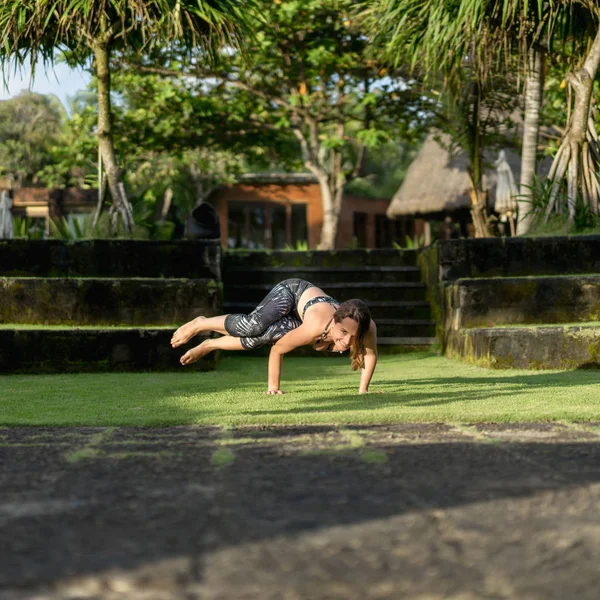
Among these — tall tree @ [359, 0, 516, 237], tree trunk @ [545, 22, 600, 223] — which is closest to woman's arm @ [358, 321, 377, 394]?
tree trunk @ [545, 22, 600, 223]

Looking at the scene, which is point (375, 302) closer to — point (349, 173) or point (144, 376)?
point (144, 376)

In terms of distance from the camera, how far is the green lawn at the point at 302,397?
4.55 m

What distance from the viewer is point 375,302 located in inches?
409

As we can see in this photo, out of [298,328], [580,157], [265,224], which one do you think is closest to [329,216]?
[265,224]

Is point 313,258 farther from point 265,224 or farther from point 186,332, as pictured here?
point 265,224

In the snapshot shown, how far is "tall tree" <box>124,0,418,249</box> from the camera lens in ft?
52.1

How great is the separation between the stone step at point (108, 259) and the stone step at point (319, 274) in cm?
195

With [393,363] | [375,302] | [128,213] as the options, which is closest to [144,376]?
[393,363]

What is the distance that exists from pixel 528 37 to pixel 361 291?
3297mm

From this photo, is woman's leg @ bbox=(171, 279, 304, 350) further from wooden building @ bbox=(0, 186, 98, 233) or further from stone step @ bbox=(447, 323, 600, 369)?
wooden building @ bbox=(0, 186, 98, 233)

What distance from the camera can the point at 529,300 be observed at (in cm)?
819

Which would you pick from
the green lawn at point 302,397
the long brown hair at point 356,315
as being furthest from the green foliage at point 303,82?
the long brown hair at point 356,315

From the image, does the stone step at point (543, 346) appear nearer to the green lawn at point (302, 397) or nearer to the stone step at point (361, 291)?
the green lawn at point (302, 397)

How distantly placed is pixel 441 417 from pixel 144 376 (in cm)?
331
